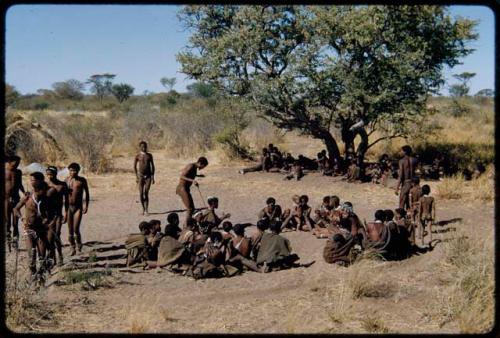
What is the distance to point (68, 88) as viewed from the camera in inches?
2345

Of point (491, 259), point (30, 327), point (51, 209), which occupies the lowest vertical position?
point (30, 327)

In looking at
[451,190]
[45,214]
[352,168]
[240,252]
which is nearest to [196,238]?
[240,252]

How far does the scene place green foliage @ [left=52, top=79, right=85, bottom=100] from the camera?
194 ft

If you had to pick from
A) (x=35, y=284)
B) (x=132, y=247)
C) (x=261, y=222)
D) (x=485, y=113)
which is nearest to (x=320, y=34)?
(x=261, y=222)

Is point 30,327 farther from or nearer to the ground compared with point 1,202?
nearer to the ground

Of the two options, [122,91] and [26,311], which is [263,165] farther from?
[122,91]

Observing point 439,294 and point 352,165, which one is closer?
point 439,294

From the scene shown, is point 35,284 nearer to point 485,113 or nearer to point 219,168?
point 219,168

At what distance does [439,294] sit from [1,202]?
6.95 metres

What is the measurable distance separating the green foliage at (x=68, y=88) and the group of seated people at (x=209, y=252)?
53450mm

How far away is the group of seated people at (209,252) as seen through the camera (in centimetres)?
851

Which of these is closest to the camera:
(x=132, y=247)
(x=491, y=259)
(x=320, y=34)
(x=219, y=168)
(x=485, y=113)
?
(x=491, y=259)

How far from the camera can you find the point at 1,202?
30.6 feet

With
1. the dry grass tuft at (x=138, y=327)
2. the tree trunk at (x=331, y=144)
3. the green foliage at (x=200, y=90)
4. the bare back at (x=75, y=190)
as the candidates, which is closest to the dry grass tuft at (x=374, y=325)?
the dry grass tuft at (x=138, y=327)
